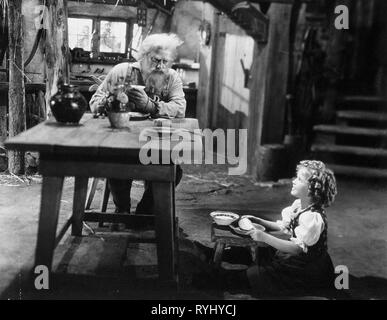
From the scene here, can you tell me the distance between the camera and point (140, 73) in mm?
5121

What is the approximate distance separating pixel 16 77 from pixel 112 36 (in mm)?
7413

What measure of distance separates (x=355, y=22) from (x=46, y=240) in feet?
29.8

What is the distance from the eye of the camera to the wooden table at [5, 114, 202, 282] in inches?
124

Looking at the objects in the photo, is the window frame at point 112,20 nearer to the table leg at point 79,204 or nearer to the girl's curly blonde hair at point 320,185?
the table leg at point 79,204

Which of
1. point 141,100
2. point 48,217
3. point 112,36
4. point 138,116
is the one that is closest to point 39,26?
point 112,36

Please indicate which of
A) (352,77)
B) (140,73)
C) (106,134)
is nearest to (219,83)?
(352,77)

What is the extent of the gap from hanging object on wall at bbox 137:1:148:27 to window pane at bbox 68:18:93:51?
1483 mm

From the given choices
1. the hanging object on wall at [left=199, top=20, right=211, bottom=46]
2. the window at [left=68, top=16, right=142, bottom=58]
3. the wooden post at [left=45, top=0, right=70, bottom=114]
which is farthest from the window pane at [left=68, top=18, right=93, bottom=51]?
the wooden post at [left=45, top=0, right=70, bottom=114]

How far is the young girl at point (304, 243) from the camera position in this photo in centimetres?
351

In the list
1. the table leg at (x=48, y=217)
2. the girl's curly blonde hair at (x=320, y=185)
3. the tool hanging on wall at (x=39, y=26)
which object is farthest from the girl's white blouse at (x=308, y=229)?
the tool hanging on wall at (x=39, y=26)

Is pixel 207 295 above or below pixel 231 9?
below

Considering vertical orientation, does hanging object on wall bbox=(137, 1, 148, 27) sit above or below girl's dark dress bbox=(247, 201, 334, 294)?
above

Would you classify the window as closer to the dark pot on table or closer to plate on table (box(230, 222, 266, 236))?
the dark pot on table

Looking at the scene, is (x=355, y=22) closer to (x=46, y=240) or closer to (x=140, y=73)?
(x=140, y=73)
